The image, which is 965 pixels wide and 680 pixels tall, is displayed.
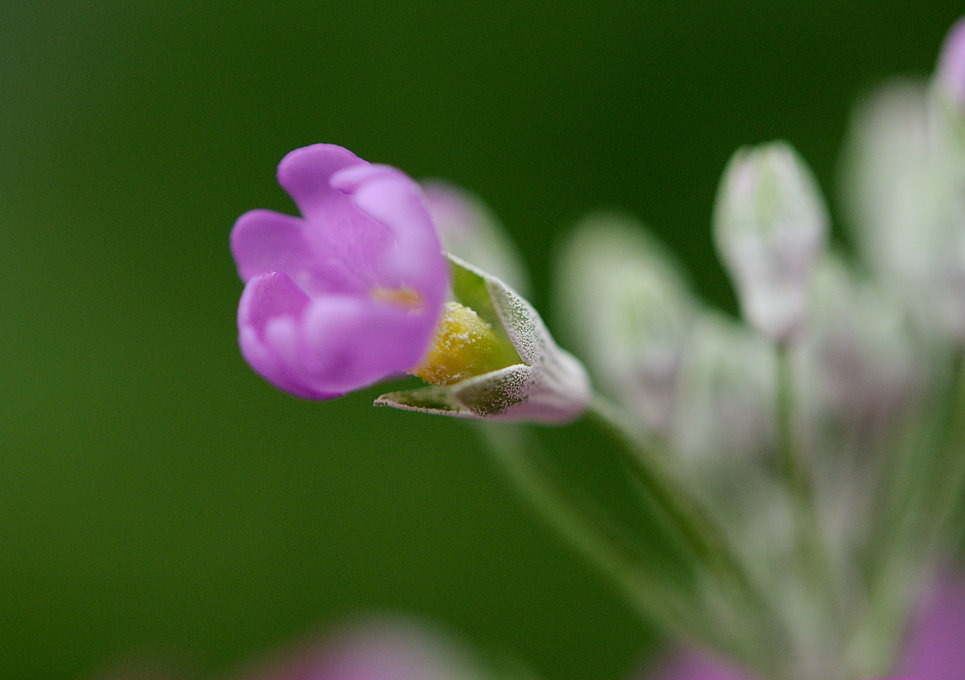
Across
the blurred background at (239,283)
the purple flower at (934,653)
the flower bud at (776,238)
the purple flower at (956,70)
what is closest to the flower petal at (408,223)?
the flower bud at (776,238)

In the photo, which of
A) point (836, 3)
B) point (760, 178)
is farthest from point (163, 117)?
point (760, 178)

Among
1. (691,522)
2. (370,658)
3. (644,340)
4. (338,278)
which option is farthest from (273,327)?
(370,658)

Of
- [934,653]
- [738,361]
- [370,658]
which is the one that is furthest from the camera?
[370,658]

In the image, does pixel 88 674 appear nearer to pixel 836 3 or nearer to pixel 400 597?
pixel 400 597

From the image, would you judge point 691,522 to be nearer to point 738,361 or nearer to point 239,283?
point 738,361

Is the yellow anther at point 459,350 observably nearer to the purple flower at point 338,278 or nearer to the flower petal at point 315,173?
the purple flower at point 338,278

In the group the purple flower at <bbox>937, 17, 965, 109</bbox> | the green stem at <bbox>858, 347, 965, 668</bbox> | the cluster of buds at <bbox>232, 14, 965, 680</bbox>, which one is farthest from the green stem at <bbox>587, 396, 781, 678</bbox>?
the purple flower at <bbox>937, 17, 965, 109</bbox>
